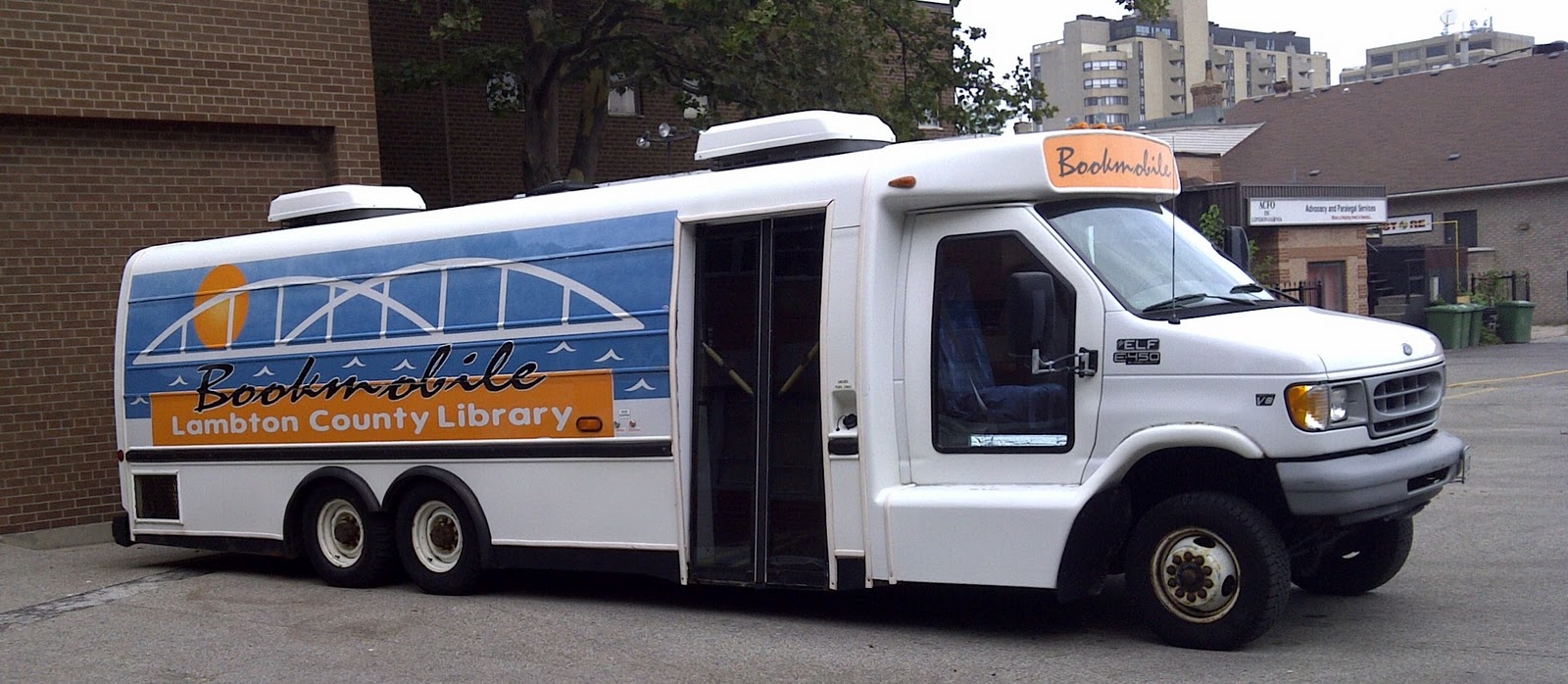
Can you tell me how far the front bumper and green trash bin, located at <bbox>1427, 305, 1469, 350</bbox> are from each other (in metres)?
27.4

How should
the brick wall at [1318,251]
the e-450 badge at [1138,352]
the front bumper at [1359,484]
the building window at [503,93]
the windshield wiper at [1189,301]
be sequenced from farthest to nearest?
the brick wall at [1318,251] → the building window at [503,93] → the windshield wiper at [1189,301] → the e-450 badge at [1138,352] → the front bumper at [1359,484]

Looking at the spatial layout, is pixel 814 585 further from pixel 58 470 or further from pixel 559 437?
pixel 58 470

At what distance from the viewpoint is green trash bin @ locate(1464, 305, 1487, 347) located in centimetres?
3253

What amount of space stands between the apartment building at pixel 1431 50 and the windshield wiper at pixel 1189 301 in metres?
136

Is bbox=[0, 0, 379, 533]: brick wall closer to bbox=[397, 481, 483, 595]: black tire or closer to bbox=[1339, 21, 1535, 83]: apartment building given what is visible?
bbox=[397, 481, 483, 595]: black tire

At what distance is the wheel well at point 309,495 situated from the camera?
33.4 ft

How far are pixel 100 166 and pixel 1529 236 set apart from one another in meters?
41.4

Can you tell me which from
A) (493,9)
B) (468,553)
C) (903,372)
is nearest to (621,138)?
(493,9)

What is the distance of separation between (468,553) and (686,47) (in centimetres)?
969

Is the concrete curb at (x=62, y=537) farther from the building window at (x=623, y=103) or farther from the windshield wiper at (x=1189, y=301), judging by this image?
the building window at (x=623, y=103)

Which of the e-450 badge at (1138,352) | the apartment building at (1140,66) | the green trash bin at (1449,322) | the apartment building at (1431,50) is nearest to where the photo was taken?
the e-450 badge at (1138,352)

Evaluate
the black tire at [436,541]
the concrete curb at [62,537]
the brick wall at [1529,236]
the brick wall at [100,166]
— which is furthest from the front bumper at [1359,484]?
the brick wall at [1529,236]

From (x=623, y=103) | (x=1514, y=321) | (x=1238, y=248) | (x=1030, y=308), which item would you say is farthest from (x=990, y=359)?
(x=1514, y=321)

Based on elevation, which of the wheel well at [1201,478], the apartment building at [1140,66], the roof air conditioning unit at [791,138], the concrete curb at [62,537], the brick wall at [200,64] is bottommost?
the concrete curb at [62,537]
